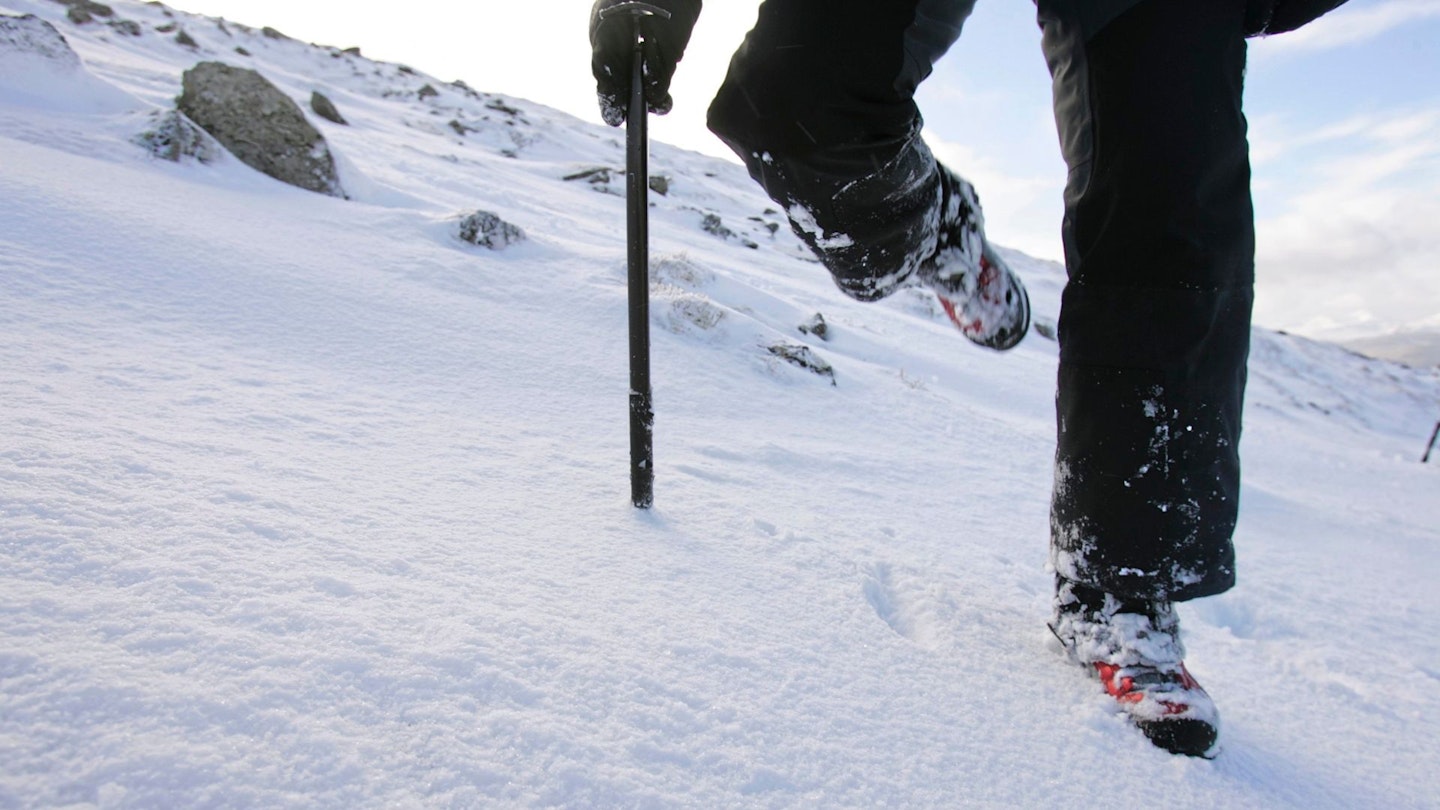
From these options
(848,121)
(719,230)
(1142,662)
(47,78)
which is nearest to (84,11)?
(719,230)

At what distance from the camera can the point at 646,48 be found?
Result: 1.08 m

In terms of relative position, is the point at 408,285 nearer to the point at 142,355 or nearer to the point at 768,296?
the point at 142,355

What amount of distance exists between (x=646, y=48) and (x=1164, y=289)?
2.58ft

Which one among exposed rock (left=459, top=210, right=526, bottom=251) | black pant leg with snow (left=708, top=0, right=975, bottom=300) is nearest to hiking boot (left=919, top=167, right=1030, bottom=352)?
black pant leg with snow (left=708, top=0, right=975, bottom=300)

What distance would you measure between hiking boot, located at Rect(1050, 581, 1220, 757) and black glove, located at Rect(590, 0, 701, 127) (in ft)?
3.15

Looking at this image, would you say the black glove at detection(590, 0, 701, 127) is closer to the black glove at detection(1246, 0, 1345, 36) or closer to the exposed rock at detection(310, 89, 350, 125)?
the black glove at detection(1246, 0, 1345, 36)

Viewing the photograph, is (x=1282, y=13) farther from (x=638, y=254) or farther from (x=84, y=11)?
(x=84, y=11)

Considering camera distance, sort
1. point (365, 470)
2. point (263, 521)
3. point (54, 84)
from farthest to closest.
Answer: point (54, 84) < point (365, 470) < point (263, 521)

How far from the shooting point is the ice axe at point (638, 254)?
106cm

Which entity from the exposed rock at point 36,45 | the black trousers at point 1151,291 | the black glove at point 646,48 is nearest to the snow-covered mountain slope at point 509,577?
the black trousers at point 1151,291

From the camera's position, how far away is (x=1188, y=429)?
2.79 ft

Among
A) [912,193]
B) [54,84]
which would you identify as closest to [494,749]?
[912,193]

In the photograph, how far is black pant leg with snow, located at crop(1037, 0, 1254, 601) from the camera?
84 cm

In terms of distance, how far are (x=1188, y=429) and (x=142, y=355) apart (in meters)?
1.62
